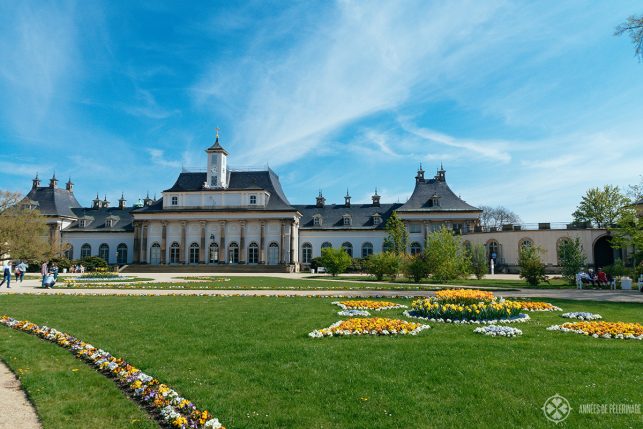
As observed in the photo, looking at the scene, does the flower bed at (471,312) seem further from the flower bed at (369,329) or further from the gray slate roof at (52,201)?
the gray slate roof at (52,201)

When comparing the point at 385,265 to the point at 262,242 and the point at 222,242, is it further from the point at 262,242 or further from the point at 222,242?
the point at 222,242

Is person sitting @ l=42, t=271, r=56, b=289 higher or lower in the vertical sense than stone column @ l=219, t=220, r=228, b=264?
lower

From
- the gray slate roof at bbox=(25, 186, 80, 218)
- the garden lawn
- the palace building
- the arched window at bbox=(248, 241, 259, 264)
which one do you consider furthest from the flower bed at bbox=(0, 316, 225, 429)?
the gray slate roof at bbox=(25, 186, 80, 218)

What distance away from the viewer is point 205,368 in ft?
23.2

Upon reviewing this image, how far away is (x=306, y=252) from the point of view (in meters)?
60.4

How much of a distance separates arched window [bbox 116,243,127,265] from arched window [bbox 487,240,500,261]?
4576 centimetres

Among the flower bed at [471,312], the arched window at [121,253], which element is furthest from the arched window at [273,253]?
the flower bed at [471,312]

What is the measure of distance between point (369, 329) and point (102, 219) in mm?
62724

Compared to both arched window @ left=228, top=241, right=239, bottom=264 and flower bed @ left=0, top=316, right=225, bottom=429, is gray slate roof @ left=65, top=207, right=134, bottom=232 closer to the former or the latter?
arched window @ left=228, top=241, right=239, bottom=264

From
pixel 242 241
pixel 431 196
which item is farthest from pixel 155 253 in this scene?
pixel 431 196

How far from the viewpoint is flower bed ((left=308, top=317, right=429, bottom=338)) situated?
31.5 ft

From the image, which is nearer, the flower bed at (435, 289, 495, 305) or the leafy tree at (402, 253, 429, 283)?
the flower bed at (435, 289, 495, 305)

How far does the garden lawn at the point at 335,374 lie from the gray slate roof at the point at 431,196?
46690 mm

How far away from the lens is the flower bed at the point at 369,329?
31.5ft
